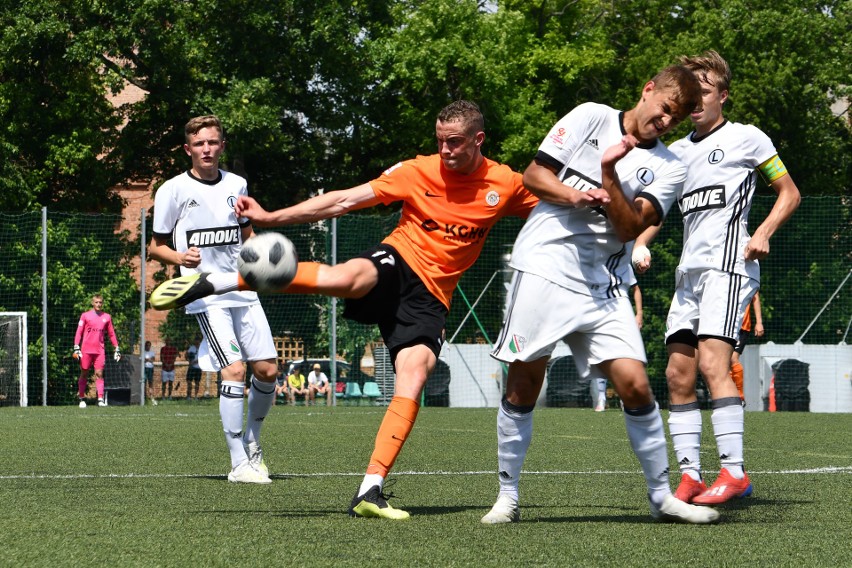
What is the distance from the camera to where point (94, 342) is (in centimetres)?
2312

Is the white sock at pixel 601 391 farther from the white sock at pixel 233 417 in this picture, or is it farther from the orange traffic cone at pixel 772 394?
the white sock at pixel 233 417

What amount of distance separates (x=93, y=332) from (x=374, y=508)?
18370 mm

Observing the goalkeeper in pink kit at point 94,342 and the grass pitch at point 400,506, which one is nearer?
the grass pitch at point 400,506

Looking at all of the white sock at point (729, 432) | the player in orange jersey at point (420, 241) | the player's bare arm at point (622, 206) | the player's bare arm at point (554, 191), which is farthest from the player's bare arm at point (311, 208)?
the white sock at point (729, 432)

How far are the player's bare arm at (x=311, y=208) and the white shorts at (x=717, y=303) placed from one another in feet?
5.80

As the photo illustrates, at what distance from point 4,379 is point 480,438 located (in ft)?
44.6

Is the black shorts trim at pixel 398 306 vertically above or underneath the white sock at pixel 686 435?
above

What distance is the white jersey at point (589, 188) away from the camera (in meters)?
5.52

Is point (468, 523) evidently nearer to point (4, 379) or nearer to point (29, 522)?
point (29, 522)

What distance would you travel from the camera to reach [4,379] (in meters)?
23.2

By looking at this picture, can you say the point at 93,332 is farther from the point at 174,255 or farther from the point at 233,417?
the point at 174,255

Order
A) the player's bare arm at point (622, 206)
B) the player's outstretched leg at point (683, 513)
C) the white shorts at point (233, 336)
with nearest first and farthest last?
the player's bare arm at point (622, 206) < the player's outstretched leg at point (683, 513) < the white shorts at point (233, 336)

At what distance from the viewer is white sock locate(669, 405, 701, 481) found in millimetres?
6395

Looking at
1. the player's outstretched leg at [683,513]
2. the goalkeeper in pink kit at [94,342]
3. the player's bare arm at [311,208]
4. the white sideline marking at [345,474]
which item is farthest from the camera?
the goalkeeper in pink kit at [94,342]
